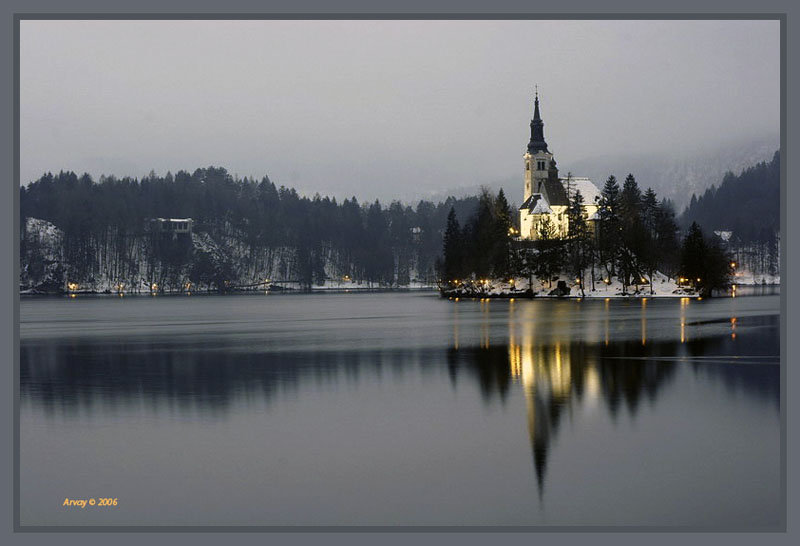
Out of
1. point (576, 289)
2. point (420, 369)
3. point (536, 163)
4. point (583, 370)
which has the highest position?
point (536, 163)

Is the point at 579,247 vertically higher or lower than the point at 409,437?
higher

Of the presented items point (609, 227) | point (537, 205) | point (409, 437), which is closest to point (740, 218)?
point (609, 227)

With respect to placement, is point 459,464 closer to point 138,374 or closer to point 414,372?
point 414,372

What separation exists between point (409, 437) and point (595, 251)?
102 meters

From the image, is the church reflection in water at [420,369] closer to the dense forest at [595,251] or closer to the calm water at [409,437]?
the calm water at [409,437]

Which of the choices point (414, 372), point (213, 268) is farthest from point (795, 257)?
point (213, 268)

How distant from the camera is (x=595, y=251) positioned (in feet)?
387

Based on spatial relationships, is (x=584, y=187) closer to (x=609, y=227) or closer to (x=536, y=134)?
(x=536, y=134)

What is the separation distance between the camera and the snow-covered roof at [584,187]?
14475 cm

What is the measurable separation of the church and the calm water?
309 ft

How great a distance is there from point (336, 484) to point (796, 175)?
909 cm

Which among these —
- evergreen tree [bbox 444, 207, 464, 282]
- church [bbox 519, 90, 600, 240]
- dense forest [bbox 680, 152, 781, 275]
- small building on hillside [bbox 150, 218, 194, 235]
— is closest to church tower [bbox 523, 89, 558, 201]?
church [bbox 519, 90, 600, 240]
